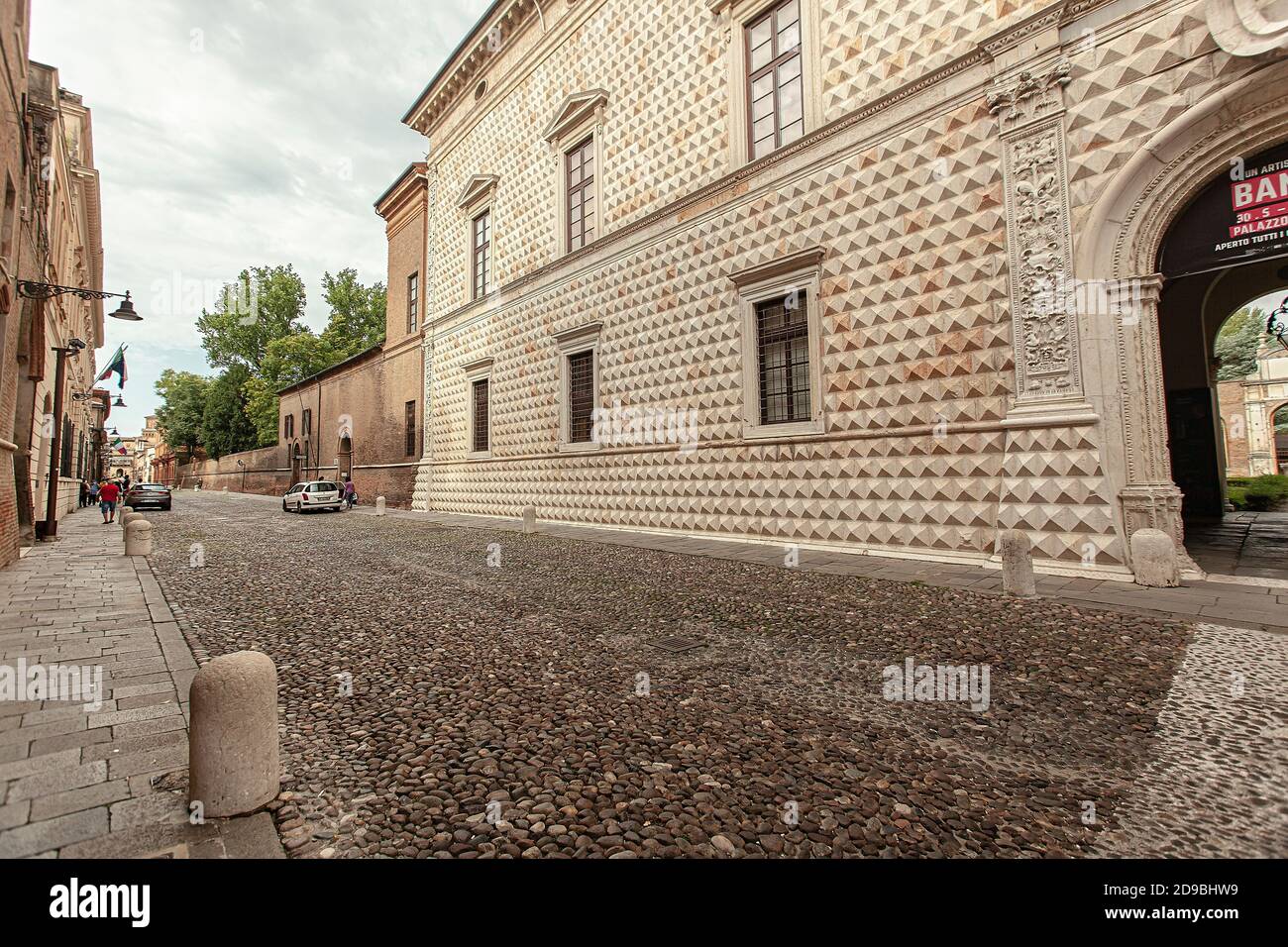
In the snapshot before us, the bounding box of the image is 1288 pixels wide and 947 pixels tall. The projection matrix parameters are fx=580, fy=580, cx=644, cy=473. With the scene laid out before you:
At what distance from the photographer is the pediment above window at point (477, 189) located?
1923cm

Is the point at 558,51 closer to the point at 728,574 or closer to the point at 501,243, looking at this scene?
the point at 501,243

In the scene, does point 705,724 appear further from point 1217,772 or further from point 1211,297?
point 1211,297

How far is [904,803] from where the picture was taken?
2.28m

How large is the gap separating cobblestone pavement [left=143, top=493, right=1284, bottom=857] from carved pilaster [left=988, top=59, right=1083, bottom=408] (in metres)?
3.40

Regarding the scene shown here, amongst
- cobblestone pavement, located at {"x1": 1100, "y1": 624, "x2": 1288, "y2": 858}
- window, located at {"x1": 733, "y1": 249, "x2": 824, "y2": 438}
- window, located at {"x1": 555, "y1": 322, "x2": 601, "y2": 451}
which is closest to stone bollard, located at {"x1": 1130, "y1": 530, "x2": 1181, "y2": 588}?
cobblestone pavement, located at {"x1": 1100, "y1": 624, "x2": 1288, "y2": 858}

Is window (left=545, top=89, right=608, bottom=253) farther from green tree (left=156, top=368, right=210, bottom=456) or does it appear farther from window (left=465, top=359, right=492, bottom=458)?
green tree (left=156, top=368, right=210, bottom=456)

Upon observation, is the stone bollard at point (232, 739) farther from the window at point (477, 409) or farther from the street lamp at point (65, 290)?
the window at point (477, 409)

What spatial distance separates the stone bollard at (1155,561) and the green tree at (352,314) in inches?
1839

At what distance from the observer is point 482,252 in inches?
795


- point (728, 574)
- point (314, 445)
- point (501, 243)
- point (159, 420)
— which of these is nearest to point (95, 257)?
point (314, 445)

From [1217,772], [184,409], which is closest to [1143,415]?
[1217,772]

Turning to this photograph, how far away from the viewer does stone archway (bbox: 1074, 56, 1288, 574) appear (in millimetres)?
6570

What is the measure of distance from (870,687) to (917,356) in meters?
6.67

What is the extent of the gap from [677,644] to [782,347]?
7.69 meters
